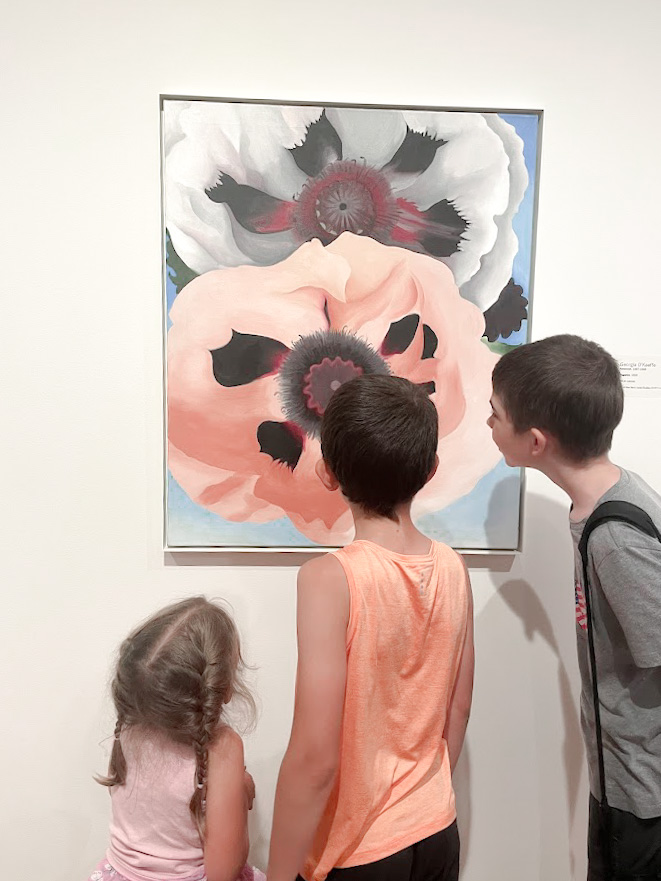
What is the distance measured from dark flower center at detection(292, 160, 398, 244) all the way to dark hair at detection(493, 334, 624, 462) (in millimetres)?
430

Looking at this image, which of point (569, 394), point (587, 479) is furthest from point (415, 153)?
point (587, 479)

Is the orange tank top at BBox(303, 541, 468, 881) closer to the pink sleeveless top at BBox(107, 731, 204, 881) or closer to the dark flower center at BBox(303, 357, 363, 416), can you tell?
the pink sleeveless top at BBox(107, 731, 204, 881)

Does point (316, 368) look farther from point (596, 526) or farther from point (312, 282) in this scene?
point (596, 526)

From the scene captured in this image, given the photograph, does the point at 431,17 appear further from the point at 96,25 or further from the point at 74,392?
the point at 74,392

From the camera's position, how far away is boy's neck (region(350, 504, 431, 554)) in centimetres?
95

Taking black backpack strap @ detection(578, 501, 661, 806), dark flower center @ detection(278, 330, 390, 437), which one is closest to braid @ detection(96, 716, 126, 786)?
dark flower center @ detection(278, 330, 390, 437)

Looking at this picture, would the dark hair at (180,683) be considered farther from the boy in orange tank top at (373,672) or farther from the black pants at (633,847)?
the black pants at (633,847)

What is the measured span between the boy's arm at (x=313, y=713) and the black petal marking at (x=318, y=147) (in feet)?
2.60

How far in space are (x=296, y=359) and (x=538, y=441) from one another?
0.50 m

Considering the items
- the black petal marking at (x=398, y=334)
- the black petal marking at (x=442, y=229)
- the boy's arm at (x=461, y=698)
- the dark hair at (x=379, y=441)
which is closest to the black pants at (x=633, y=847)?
the boy's arm at (x=461, y=698)

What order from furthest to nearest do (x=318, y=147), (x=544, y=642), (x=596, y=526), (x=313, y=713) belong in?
(x=544, y=642) → (x=318, y=147) → (x=596, y=526) → (x=313, y=713)

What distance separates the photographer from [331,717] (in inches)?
35.0

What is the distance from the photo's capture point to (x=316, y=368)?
132 centimetres

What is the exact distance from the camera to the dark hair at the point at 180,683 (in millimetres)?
1016
